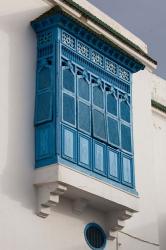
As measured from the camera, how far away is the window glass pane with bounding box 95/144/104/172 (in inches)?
374

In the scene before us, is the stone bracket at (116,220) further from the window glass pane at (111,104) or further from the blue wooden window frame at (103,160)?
the window glass pane at (111,104)

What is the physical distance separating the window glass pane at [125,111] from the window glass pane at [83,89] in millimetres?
862

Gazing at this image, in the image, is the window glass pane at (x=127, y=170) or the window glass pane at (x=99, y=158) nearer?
the window glass pane at (x=99, y=158)

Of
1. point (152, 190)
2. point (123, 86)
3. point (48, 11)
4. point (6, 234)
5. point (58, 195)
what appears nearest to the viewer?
point (6, 234)

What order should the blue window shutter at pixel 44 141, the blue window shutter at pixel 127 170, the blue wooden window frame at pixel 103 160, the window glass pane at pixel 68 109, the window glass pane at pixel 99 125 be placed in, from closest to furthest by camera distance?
1. the blue window shutter at pixel 44 141
2. the window glass pane at pixel 68 109
3. the blue wooden window frame at pixel 103 160
4. the window glass pane at pixel 99 125
5. the blue window shutter at pixel 127 170

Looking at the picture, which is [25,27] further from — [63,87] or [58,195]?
[58,195]

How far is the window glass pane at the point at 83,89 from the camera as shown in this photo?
9.64m

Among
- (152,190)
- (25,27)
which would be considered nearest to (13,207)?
(25,27)

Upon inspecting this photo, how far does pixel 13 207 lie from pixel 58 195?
0.69 metres

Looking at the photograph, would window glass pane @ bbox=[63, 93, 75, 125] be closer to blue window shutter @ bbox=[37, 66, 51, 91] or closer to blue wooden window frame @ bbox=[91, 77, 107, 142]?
blue window shutter @ bbox=[37, 66, 51, 91]

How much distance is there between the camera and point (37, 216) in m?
8.88

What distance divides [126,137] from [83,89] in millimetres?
1151

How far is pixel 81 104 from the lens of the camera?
955 centimetres

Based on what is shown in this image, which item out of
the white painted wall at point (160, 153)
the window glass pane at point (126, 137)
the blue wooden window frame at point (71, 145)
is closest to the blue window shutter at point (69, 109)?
the blue wooden window frame at point (71, 145)
